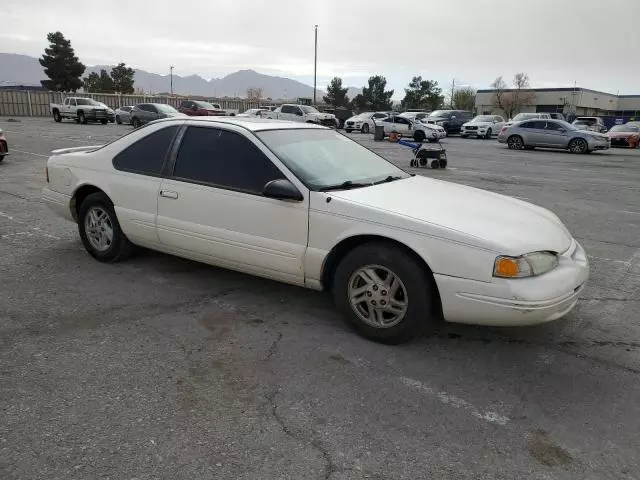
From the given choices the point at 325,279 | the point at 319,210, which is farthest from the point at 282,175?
the point at 325,279

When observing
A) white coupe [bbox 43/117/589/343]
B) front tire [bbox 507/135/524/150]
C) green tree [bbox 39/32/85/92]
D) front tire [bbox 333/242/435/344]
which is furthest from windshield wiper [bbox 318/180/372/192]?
green tree [bbox 39/32/85/92]

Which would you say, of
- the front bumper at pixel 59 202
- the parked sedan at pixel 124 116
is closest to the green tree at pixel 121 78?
the parked sedan at pixel 124 116

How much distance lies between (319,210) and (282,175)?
17.7 inches

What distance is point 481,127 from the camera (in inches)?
1277

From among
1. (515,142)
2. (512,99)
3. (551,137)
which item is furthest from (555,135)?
(512,99)

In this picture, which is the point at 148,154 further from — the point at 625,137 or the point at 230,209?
the point at 625,137

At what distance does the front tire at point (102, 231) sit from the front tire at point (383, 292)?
249 cm

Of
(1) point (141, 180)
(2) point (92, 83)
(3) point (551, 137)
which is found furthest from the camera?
(2) point (92, 83)

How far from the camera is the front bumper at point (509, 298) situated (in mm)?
3240

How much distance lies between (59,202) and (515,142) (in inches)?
888

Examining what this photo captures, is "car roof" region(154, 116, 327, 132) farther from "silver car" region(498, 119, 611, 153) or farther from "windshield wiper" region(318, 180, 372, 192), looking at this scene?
"silver car" region(498, 119, 611, 153)

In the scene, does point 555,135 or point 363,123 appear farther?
point 363,123

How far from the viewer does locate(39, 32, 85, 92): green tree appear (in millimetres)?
63438

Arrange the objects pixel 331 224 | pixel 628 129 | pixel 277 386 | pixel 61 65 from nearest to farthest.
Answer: pixel 277 386, pixel 331 224, pixel 628 129, pixel 61 65
